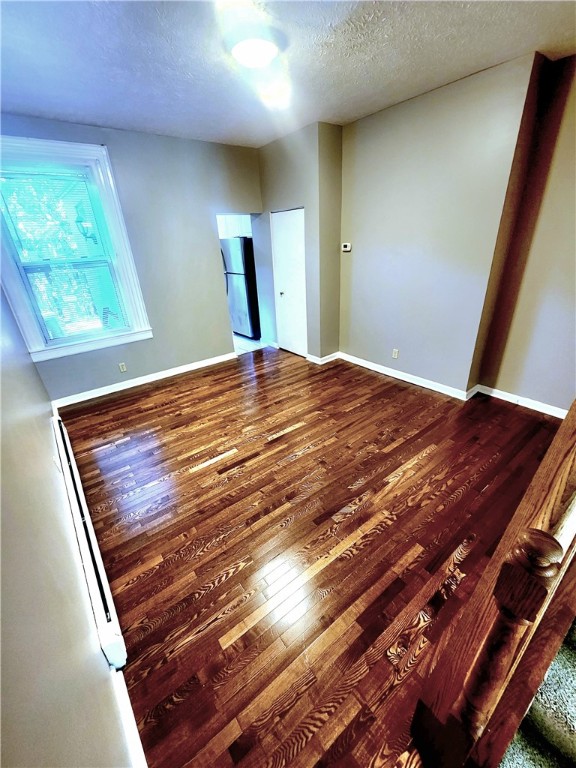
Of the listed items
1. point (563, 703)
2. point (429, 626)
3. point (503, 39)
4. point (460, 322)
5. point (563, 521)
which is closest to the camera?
point (563, 521)

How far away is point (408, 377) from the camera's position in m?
3.55

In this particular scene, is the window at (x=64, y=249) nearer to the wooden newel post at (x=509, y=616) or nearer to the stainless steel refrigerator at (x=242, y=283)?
the stainless steel refrigerator at (x=242, y=283)

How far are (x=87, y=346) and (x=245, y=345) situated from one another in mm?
2341

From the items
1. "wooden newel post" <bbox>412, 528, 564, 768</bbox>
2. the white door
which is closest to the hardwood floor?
"wooden newel post" <bbox>412, 528, 564, 768</bbox>

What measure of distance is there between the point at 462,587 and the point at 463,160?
3.11m

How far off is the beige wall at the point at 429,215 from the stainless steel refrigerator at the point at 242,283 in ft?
5.32

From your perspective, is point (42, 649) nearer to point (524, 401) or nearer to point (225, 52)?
point (225, 52)

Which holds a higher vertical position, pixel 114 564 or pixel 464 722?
pixel 464 722

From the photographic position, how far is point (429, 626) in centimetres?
132

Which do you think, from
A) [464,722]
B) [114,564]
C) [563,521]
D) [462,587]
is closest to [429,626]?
[462,587]

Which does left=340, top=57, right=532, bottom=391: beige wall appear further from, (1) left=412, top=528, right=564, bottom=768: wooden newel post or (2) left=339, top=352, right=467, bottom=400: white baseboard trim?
(1) left=412, top=528, right=564, bottom=768: wooden newel post

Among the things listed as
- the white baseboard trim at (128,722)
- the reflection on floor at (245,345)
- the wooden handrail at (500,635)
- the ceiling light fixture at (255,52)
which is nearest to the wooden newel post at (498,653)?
the wooden handrail at (500,635)

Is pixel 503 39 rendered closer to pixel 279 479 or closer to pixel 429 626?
pixel 279 479

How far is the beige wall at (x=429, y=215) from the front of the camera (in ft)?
7.70
